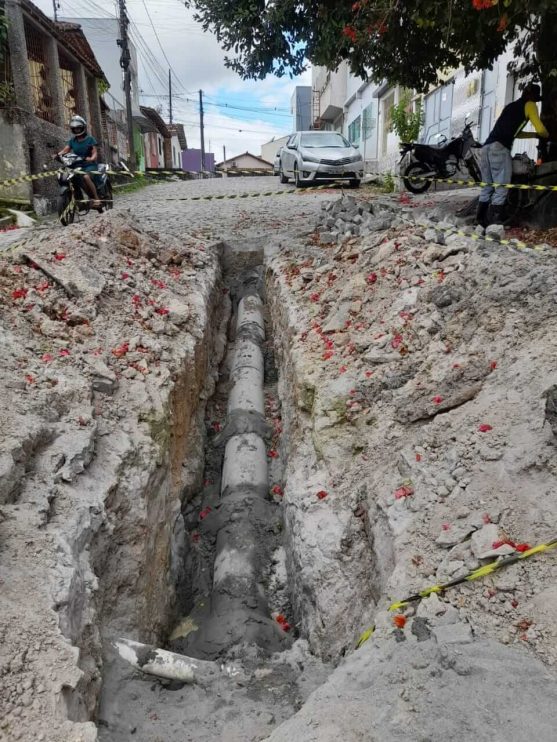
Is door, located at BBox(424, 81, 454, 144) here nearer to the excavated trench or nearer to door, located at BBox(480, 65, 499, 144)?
door, located at BBox(480, 65, 499, 144)

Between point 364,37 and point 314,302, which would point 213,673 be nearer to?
point 314,302

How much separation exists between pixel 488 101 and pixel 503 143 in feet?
22.7

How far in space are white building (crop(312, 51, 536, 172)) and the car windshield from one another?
1660mm

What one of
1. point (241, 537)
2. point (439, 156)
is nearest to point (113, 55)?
point (439, 156)

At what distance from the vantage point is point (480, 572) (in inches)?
104

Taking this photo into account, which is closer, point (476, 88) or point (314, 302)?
point (314, 302)

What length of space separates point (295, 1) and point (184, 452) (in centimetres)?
588

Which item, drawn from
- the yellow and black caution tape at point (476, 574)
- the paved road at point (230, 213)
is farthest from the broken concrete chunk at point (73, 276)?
the yellow and black caution tape at point (476, 574)

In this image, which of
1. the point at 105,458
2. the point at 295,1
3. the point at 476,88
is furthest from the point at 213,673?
the point at 476,88

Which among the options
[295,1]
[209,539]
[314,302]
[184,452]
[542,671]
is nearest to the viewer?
[542,671]

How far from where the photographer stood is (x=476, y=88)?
520 inches

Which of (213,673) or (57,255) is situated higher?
(57,255)

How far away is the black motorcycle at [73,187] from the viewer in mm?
8156

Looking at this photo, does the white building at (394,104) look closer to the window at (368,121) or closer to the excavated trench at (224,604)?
the window at (368,121)
